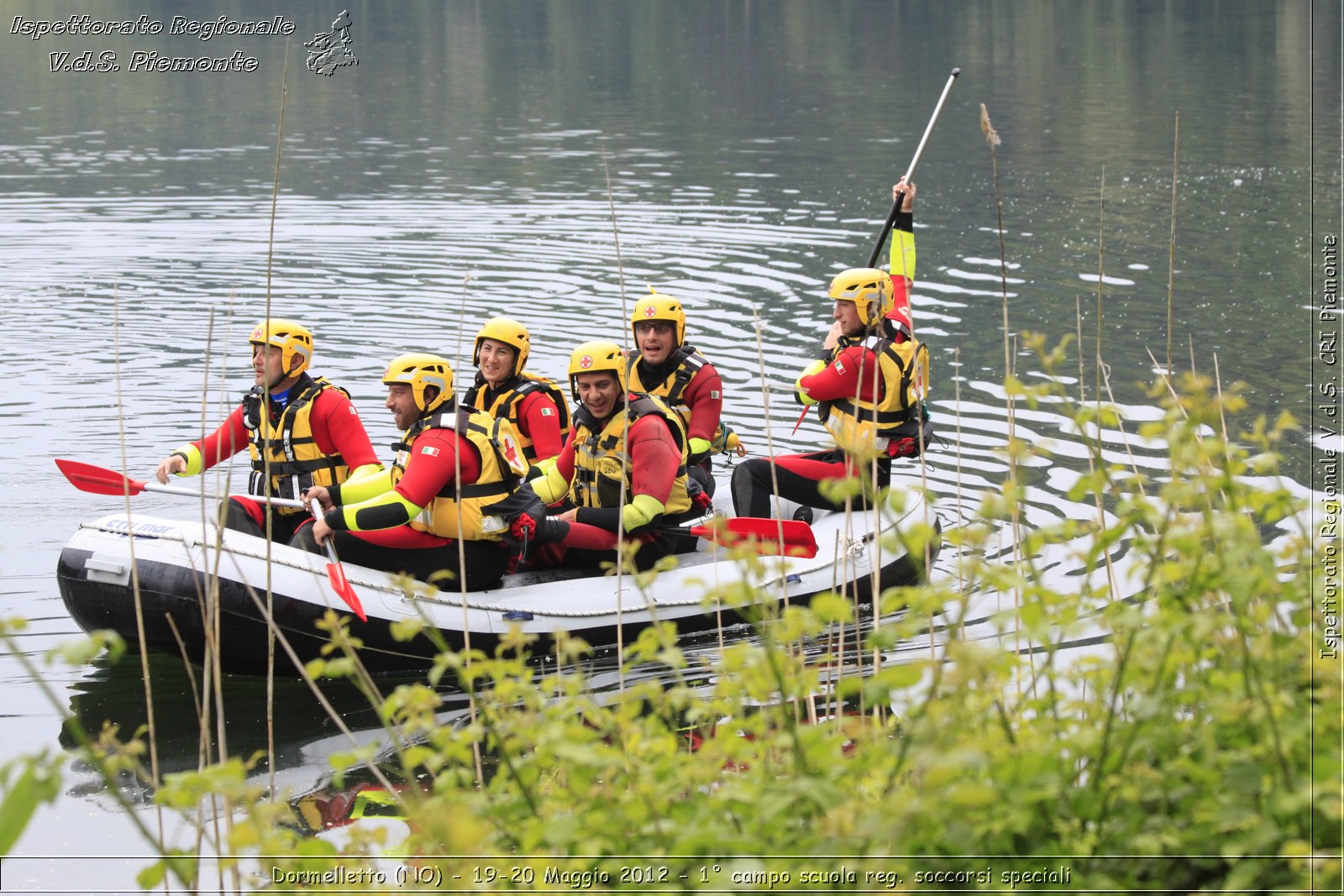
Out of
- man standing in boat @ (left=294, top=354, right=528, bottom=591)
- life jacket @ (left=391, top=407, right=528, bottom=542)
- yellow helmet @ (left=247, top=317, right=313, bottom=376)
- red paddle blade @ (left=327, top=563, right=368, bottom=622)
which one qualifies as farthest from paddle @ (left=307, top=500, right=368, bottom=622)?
yellow helmet @ (left=247, top=317, right=313, bottom=376)

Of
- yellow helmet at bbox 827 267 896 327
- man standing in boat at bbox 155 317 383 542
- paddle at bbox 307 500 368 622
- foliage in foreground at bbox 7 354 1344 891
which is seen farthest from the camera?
yellow helmet at bbox 827 267 896 327

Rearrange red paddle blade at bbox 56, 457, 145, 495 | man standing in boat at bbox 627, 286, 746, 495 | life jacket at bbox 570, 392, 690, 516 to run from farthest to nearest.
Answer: man standing in boat at bbox 627, 286, 746, 495, red paddle blade at bbox 56, 457, 145, 495, life jacket at bbox 570, 392, 690, 516

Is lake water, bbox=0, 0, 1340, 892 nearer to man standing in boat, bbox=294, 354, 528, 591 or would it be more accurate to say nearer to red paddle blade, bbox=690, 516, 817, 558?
man standing in boat, bbox=294, 354, 528, 591

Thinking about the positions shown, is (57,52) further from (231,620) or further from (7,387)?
(231,620)

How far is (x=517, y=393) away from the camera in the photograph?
318 inches

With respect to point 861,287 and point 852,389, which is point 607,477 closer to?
point 852,389

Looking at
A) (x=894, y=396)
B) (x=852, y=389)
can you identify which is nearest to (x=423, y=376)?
(x=852, y=389)

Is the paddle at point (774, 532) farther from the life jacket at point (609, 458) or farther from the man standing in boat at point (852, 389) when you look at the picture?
A: the man standing in boat at point (852, 389)

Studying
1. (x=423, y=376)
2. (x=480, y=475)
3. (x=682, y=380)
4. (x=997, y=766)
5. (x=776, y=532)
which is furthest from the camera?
(x=682, y=380)

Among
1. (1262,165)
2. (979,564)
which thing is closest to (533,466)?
(979,564)

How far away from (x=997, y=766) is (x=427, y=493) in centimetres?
417

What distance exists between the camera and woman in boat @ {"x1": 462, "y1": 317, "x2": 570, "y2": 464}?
798cm

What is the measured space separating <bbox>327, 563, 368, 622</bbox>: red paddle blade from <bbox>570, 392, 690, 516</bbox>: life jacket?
4.50 feet

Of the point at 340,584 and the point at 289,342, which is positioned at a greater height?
the point at 289,342
